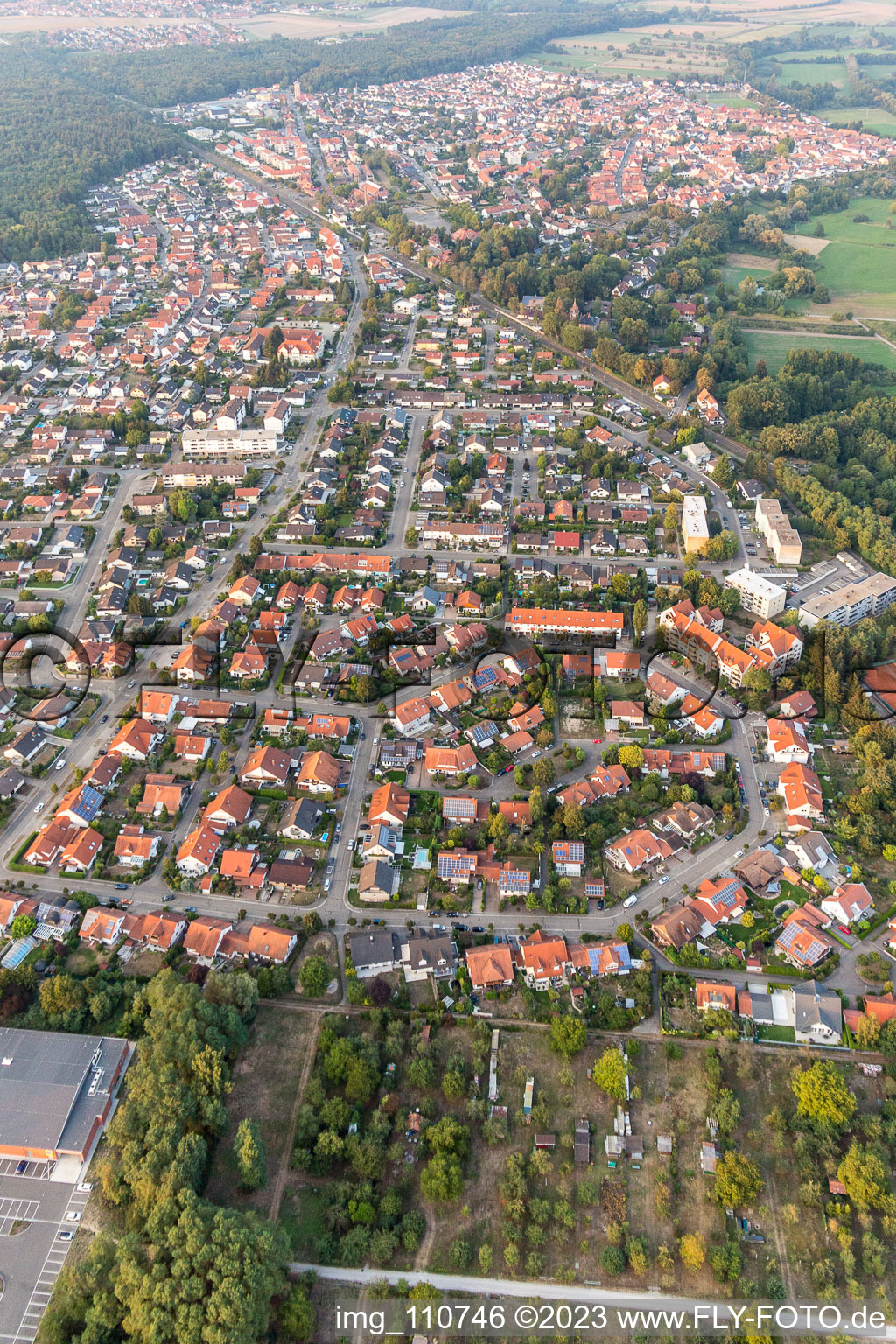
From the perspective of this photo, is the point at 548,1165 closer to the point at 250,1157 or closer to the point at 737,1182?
the point at 737,1182

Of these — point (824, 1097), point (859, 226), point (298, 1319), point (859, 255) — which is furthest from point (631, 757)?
point (859, 226)

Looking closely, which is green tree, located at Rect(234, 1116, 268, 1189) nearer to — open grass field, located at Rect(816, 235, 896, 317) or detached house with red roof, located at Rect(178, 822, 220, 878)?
detached house with red roof, located at Rect(178, 822, 220, 878)

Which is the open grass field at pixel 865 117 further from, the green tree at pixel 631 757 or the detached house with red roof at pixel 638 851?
the detached house with red roof at pixel 638 851

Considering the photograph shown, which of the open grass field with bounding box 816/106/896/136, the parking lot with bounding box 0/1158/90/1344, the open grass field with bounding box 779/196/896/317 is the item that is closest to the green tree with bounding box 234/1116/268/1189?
the parking lot with bounding box 0/1158/90/1344

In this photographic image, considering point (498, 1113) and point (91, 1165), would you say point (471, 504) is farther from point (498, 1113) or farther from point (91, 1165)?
point (91, 1165)

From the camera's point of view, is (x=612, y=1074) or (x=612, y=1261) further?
(x=612, y=1074)

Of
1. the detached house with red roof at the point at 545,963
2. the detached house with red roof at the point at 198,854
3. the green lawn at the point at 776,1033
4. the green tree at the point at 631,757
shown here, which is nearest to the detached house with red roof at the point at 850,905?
the green lawn at the point at 776,1033
